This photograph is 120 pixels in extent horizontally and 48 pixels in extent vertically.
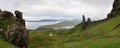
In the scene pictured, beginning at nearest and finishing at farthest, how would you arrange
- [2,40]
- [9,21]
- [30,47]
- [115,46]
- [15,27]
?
[115,46]
[2,40]
[15,27]
[9,21]
[30,47]

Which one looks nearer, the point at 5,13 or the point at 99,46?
the point at 99,46

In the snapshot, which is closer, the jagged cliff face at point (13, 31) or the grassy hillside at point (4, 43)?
the grassy hillside at point (4, 43)

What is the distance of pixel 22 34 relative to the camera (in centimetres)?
13900

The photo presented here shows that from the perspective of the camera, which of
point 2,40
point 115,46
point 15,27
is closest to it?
point 115,46

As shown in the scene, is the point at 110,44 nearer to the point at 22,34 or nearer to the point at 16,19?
the point at 22,34

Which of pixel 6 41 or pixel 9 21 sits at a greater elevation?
pixel 9 21

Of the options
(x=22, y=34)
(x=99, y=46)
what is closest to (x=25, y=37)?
(x=22, y=34)

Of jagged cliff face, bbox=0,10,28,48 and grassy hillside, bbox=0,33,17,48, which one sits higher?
jagged cliff face, bbox=0,10,28,48

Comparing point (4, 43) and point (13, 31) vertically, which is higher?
point (13, 31)

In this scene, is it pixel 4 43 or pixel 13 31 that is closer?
pixel 4 43

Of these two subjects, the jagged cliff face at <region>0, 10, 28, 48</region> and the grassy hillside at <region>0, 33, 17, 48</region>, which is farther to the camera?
the jagged cliff face at <region>0, 10, 28, 48</region>

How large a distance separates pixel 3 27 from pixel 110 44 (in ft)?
179

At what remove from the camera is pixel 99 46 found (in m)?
118

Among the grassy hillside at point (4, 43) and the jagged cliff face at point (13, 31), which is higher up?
the jagged cliff face at point (13, 31)
